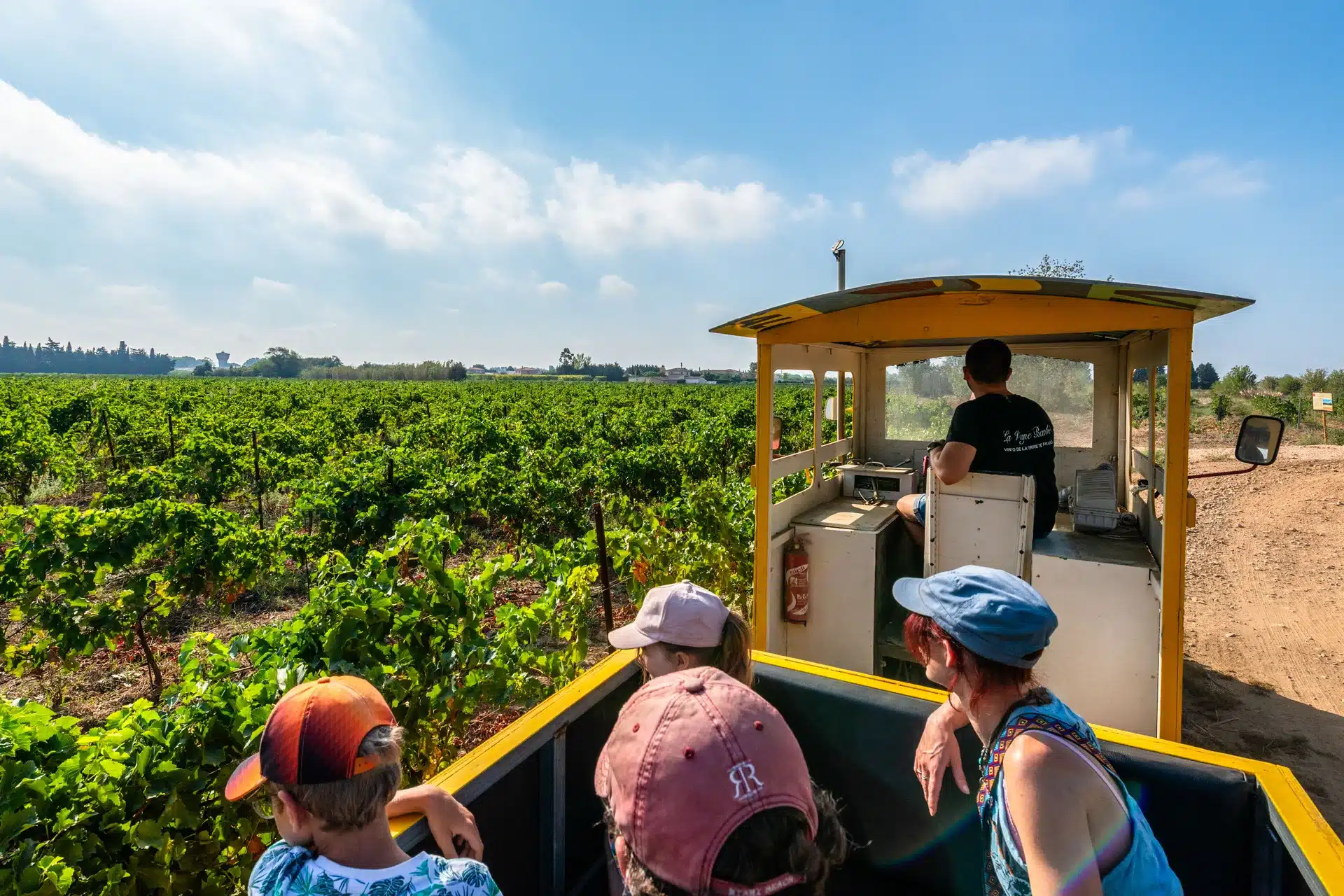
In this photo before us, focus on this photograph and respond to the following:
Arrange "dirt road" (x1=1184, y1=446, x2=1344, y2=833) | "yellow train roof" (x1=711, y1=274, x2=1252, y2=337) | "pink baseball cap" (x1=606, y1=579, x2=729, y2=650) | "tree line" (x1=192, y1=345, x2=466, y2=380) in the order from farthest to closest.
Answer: "tree line" (x1=192, y1=345, x2=466, y2=380) → "dirt road" (x1=1184, y1=446, x2=1344, y2=833) → "yellow train roof" (x1=711, y1=274, x2=1252, y2=337) → "pink baseball cap" (x1=606, y1=579, x2=729, y2=650)

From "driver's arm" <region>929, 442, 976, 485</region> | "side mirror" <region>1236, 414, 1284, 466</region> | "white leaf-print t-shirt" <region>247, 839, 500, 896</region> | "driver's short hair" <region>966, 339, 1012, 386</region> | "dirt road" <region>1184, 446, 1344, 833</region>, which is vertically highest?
"driver's short hair" <region>966, 339, 1012, 386</region>

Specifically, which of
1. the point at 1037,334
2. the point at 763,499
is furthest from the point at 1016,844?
the point at 1037,334

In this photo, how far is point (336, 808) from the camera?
1536 millimetres

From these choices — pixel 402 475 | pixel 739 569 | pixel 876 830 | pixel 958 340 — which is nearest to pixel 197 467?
pixel 402 475

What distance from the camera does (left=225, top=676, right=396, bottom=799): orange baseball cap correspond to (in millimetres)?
1515

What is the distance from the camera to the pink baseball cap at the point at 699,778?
1.40 metres

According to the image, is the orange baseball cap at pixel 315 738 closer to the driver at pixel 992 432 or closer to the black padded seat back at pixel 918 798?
the black padded seat back at pixel 918 798

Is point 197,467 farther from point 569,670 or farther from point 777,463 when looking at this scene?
point 777,463

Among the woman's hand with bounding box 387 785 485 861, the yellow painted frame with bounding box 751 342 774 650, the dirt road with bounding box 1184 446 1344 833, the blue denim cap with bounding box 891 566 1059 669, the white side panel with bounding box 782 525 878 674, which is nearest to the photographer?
the blue denim cap with bounding box 891 566 1059 669

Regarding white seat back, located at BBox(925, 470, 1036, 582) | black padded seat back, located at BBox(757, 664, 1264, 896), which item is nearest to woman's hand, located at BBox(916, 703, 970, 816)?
black padded seat back, located at BBox(757, 664, 1264, 896)

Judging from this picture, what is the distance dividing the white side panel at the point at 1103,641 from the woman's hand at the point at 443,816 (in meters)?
3.44

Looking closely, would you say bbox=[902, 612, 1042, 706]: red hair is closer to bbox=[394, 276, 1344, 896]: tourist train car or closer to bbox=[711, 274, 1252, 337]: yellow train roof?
bbox=[394, 276, 1344, 896]: tourist train car

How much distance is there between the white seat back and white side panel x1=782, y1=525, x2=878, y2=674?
510mm

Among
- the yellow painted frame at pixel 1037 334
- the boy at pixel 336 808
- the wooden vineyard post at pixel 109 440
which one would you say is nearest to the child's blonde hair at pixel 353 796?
the boy at pixel 336 808
